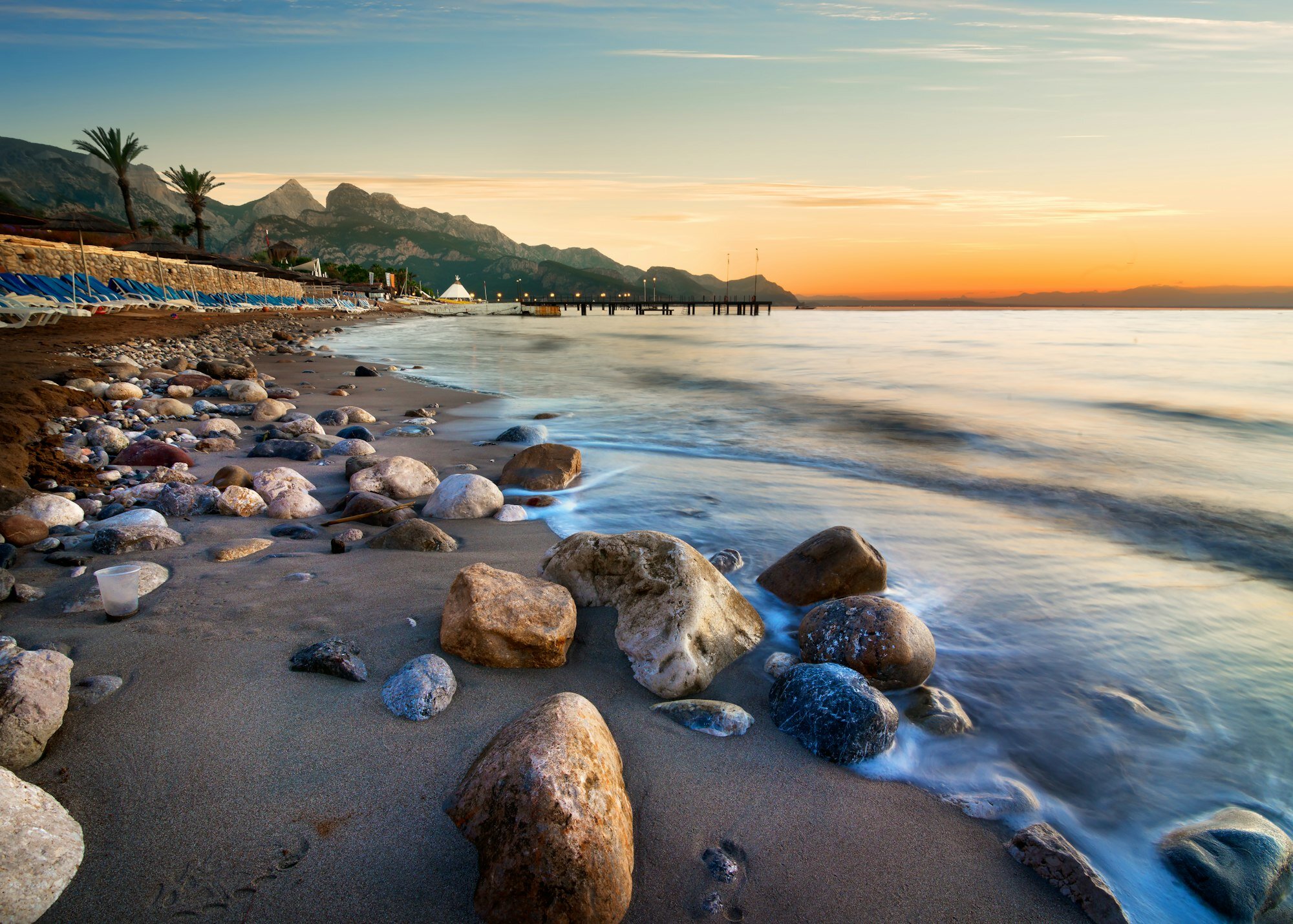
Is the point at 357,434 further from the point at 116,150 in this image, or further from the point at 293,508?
the point at 116,150

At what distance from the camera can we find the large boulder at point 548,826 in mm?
1749

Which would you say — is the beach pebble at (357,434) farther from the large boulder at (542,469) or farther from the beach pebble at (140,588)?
the beach pebble at (140,588)

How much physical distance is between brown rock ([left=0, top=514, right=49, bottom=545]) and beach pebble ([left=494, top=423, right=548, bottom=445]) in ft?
16.5

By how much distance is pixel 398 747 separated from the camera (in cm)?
236

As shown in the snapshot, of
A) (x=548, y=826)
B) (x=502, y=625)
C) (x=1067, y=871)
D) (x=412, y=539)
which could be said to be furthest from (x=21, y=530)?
(x=1067, y=871)

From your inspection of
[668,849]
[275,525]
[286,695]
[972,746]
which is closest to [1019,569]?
[972,746]

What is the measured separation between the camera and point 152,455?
567 cm

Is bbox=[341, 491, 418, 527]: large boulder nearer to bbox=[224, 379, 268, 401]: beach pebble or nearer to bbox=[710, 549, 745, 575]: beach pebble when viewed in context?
bbox=[710, 549, 745, 575]: beach pebble

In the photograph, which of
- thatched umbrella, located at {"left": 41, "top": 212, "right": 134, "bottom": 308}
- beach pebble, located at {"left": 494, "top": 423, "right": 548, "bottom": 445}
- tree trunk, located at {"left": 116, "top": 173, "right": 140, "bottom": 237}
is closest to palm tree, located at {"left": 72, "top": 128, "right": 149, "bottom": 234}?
tree trunk, located at {"left": 116, "top": 173, "right": 140, "bottom": 237}

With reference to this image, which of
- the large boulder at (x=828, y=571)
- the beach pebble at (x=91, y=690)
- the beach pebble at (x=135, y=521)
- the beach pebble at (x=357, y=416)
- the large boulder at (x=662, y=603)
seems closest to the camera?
the beach pebble at (x=91, y=690)

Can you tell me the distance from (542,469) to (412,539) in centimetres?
237

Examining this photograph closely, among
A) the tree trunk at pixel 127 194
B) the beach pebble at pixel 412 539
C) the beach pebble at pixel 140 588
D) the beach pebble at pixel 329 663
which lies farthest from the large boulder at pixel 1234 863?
the tree trunk at pixel 127 194

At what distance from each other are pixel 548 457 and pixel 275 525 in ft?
9.31

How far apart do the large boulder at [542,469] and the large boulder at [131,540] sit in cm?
292
